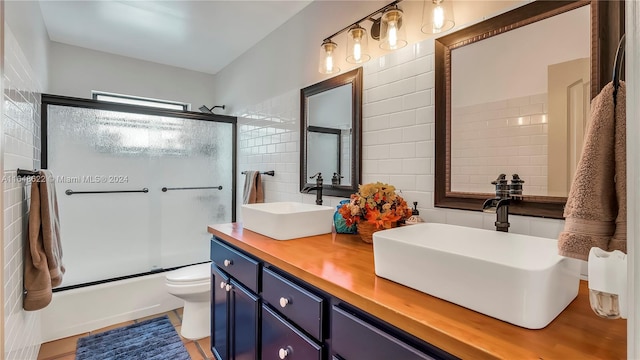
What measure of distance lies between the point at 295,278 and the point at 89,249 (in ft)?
7.46

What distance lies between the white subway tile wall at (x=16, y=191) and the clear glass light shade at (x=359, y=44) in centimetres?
155

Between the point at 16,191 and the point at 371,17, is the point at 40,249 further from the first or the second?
the point at 371,17

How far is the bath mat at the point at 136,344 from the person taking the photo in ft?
6.57

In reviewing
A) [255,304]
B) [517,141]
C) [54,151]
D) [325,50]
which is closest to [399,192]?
[517,141]

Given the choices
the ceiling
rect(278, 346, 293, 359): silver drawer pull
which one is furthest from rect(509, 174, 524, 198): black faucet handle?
the ceiling

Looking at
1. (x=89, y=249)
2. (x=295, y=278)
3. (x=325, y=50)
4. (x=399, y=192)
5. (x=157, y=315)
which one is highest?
(x=325, y=50)

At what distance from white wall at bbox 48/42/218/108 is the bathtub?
1.80 m

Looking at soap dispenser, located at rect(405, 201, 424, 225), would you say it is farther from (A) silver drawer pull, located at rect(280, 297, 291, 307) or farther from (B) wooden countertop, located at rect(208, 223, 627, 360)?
(A) silver drawer pull, located at rect(280, 297, 291, 307)

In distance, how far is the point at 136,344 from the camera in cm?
214

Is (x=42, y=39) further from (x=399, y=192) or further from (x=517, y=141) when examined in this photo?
(x=517, y=141)

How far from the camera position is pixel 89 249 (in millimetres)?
2463

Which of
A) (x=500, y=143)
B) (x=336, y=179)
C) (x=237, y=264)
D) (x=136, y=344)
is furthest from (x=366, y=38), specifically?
(x=136, y=344)

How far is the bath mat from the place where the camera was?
2004mm

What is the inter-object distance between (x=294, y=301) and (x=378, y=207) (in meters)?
0.52
